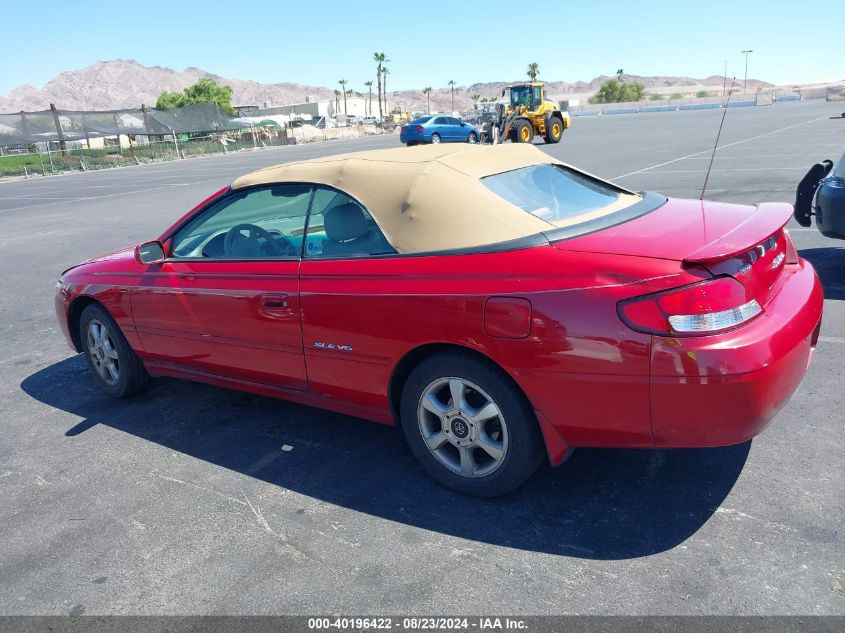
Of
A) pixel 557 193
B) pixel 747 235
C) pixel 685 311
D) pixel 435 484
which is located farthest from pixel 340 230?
pixel 747 235

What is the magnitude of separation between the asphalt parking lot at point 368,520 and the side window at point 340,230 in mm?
1110

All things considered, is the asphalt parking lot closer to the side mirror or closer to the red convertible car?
the red convertible car

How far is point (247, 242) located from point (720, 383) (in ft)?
8.63

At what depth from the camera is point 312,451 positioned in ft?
12.8

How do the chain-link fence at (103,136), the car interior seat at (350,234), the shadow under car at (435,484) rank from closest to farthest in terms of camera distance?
the shadow under car at (435,484) < the car interior seat at (350,234) < the chain-link fence at (103,136)

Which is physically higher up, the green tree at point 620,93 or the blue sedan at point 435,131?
the green tree at point 620,93

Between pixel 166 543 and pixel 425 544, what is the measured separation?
1151mm

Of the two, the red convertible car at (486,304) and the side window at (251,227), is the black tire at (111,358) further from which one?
the side window at (251,227)

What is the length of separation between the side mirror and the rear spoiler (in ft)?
10.0

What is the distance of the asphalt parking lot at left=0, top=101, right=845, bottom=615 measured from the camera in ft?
8.68

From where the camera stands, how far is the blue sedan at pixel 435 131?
36.5m

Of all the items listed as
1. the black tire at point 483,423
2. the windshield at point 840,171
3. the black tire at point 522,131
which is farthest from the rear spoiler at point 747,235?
the black tire at point 522,131

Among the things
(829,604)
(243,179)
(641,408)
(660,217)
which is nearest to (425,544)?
(641,408)

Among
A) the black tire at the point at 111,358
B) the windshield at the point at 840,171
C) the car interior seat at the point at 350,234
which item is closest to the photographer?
the car interior seat at the point at 350,234
